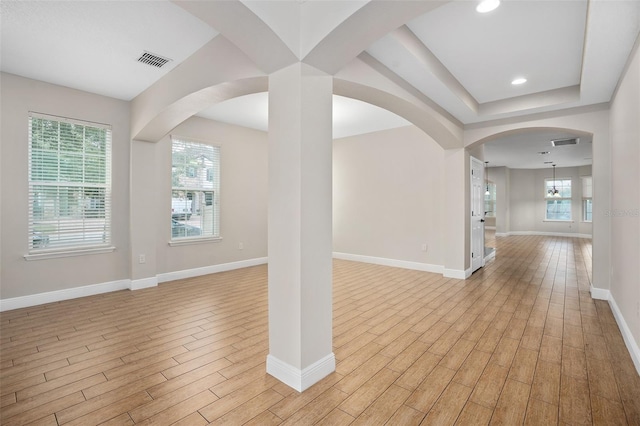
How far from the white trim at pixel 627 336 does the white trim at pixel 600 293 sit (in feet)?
1.63

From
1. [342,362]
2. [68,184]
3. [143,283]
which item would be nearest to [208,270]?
[143,283]

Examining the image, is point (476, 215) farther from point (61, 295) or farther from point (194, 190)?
point (61, 295)

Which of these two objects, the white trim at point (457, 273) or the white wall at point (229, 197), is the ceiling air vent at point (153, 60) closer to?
the white wall at point (229, 197)

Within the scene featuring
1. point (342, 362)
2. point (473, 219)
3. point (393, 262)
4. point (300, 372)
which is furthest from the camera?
point (393, 262)

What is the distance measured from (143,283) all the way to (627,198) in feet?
19.7

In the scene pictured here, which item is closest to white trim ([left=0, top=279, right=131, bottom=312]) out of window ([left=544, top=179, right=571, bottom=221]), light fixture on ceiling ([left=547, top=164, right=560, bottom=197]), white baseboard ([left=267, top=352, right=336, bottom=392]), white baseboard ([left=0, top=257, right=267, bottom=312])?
white baseboard ([left=0, top=257, right=267, bottom=312])

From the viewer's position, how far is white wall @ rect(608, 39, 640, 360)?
2.46 m

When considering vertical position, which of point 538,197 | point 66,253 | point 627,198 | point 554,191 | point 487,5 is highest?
point 487,5

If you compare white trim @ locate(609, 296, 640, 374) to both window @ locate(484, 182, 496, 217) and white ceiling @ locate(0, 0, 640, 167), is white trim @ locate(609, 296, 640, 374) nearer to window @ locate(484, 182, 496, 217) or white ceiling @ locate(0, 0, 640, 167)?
white ceiling @ locate(0, 0, 640, 167)

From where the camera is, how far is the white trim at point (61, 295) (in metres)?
3.64

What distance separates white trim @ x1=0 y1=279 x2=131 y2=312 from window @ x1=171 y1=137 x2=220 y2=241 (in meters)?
1.04

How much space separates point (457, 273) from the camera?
5145 mm

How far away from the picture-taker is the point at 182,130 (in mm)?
5105

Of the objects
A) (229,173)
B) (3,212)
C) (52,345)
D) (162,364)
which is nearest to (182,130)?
(229,173)
